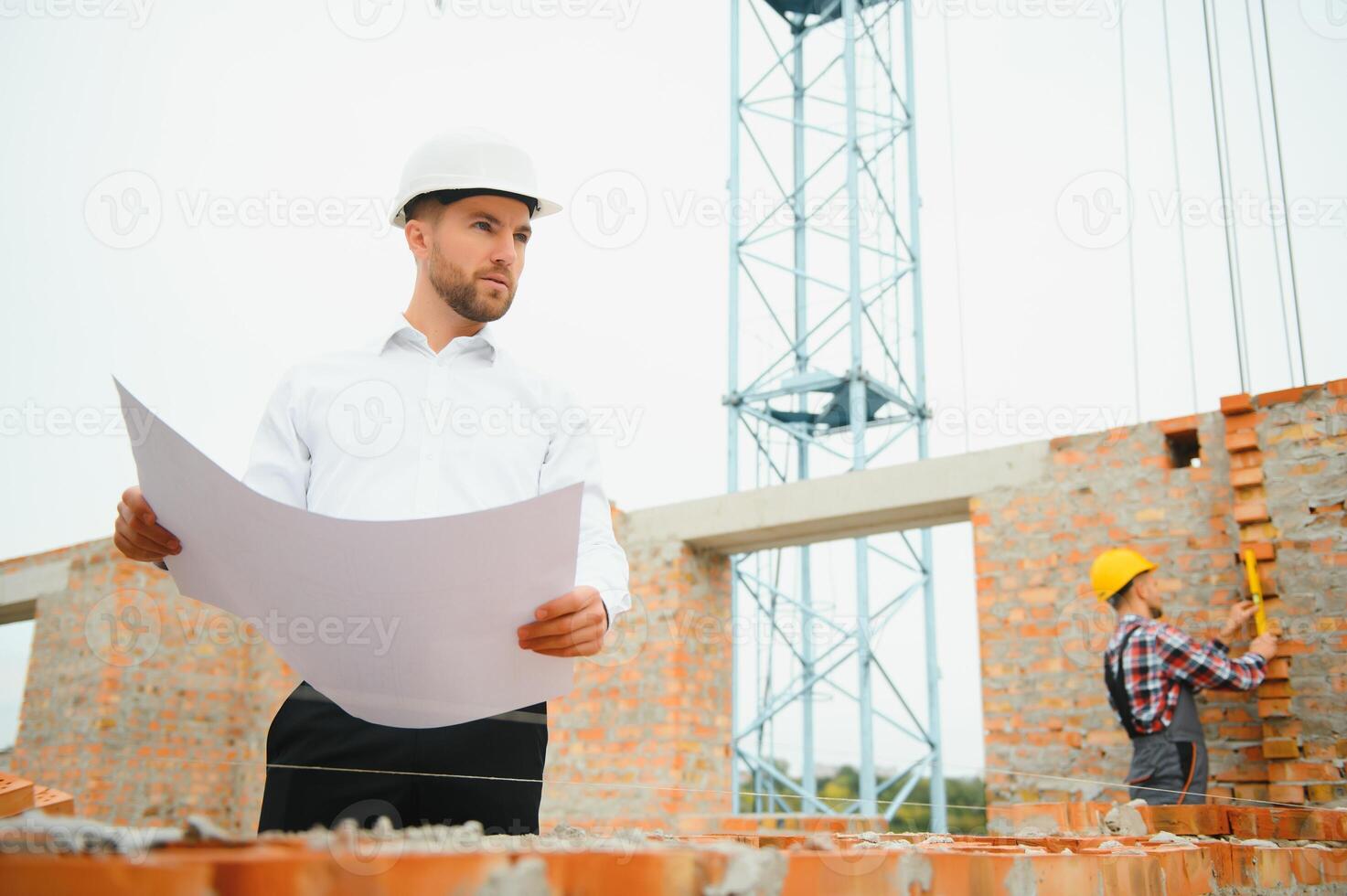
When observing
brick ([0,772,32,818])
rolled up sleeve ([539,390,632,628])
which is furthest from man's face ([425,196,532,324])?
brick ([0,772,32,818])

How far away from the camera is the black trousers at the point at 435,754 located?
1105 millimetres

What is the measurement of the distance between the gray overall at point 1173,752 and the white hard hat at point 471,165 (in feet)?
10.6

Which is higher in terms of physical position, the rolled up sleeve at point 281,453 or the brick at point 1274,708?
the rolled up sleeve at point 281,453

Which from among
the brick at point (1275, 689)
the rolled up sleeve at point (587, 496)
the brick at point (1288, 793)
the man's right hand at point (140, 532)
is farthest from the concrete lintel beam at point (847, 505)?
the man's right hand at point (140, 532)

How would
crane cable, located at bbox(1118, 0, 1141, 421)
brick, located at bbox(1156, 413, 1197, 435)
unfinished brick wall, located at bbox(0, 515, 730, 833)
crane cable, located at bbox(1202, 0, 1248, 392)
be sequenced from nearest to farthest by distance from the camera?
unfinished brick wall, located at bbox(0, 515, 730, 833) < brick, located at bbox(1156, 413, 1197, 435) < crane cable, located at bbox(1202, 0, 1248, 392) < crane cable, located at bbox(1118, 0, 1141, 421)

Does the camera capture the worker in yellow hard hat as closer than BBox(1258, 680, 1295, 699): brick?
Yes

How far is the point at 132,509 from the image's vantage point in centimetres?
110

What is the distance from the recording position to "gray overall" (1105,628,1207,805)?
3.67m

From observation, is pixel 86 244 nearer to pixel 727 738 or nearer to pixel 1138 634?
pixel 1138 634

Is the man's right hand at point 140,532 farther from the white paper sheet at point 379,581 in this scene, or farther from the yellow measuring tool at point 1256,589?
the yellow measuring tool at point 1256,589

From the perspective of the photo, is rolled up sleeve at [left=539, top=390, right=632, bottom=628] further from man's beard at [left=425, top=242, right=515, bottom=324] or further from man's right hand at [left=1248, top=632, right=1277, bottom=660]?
man's right hand at [left=1248, top=632, right=1277, bottom=660]

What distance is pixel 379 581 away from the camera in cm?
98

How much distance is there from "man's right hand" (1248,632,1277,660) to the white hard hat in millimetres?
3586

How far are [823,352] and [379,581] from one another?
9.03m
